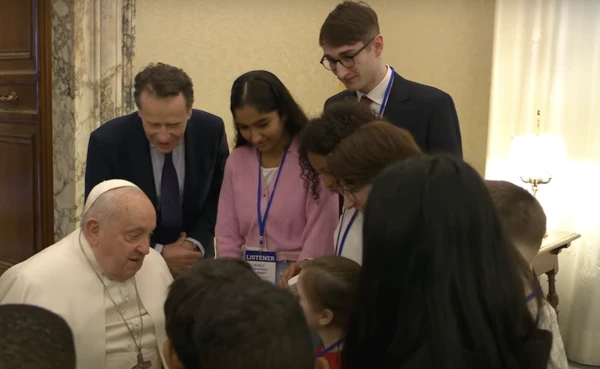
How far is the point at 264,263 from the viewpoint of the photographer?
262 centimetres

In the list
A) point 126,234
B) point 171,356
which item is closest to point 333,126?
point 126,234

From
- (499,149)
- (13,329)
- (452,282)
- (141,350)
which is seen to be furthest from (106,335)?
(499,149)

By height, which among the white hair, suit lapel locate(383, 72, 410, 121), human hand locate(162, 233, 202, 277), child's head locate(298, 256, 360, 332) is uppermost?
suit lapel locate(383, 72, 410, 121)

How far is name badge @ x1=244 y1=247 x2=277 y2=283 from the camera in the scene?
103 inches

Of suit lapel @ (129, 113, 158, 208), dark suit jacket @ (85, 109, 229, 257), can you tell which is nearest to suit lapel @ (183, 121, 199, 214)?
dark suit jacket @ (85, 109, 229, 257)

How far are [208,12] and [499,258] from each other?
4.28m

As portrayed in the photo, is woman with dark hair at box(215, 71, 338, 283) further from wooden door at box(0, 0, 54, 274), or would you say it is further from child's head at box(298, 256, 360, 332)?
wooden door at box(0, 0, 54, 274)

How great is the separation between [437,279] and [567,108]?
11.7ft

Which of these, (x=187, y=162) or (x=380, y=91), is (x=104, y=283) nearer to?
(x=187, y=162)

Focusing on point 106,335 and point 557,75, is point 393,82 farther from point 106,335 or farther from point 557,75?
point 557,75

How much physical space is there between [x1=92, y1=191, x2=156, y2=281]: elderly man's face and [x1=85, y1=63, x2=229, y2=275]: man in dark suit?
19.1 inches

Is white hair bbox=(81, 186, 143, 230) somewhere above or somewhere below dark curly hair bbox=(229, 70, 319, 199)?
below

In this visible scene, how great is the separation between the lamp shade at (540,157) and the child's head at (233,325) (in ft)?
10.7

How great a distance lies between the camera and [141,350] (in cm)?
249
